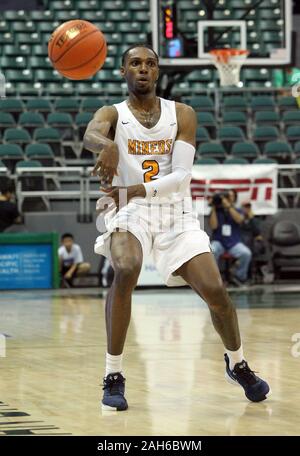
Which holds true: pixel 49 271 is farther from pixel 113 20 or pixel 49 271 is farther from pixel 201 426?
pixel 201 426

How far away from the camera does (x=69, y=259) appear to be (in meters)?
18.1

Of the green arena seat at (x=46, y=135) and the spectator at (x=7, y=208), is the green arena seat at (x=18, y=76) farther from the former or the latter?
the spectator at (x=7, y=208)

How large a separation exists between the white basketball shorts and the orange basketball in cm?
411

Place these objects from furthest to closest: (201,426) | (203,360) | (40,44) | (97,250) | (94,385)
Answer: (40,44), (203,360), (94,385), (97,250), (201,426)

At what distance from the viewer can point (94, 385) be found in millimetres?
6590

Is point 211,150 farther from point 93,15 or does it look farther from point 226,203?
point 93,15

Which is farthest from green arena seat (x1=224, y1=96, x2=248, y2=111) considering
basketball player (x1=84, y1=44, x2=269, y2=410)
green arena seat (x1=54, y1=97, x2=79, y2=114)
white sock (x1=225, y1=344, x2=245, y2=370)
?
white sock (x1=225, y1=344, x2=245, y2=370)

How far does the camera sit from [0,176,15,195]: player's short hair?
59.2 feet

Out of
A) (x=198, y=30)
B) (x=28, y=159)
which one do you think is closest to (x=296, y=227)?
(x=198, y=30)

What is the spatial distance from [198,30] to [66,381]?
1289cm

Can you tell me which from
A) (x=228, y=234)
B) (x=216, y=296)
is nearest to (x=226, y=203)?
(x=228, y=234)

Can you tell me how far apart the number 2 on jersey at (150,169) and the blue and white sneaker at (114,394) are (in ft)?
3.79

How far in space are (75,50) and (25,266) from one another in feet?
27.3

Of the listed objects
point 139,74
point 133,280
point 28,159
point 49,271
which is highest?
point 139,74
